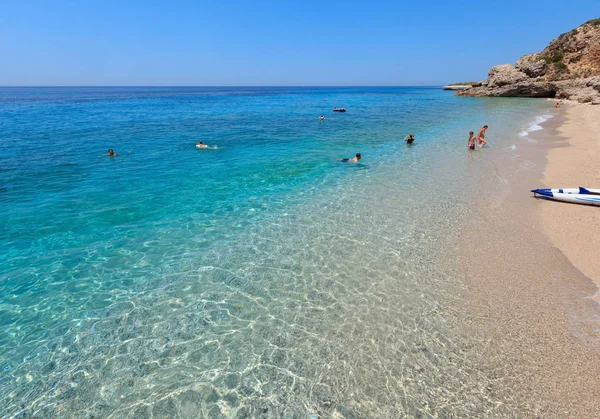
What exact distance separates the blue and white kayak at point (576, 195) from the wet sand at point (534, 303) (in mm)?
355

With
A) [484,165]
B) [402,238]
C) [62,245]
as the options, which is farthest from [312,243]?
[484,165]

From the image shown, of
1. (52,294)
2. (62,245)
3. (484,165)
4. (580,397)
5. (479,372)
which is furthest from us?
(484,165)

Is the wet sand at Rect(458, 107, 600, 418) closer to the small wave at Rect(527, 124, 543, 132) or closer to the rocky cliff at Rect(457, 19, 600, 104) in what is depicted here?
the small wave at Rect(527, 124, 543, 132)

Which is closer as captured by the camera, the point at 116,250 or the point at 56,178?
the point at 116,250

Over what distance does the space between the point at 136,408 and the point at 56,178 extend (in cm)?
1709

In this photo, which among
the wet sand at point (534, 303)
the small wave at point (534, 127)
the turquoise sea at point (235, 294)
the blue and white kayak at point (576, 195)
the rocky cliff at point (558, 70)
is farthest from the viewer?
the rocky cliff at point (558, 70)

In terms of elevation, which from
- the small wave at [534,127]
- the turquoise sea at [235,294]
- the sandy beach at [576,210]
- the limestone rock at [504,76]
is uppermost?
the limestone rock at [504,76]

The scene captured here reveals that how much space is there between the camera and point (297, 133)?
3219cm

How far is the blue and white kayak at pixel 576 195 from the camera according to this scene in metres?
11.9

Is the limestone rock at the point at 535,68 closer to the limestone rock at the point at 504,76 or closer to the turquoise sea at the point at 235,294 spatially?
the limestone rock at the point at 504,76

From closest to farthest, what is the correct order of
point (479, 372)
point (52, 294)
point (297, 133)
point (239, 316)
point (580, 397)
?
point (580, 397), point (479, 372), point (239, 316), point (52, 294), point (297, 133)

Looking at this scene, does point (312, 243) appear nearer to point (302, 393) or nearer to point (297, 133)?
point (302, 393)

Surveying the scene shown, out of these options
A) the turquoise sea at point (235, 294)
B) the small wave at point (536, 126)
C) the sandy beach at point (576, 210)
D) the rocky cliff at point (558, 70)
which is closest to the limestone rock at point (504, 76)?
the rocky cliff at point (558, 70)

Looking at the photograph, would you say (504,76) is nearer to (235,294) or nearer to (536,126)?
(536,126)
